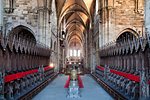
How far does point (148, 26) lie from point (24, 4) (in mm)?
11847

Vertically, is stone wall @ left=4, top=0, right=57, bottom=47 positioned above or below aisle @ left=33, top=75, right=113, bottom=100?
above

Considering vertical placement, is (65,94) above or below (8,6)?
below

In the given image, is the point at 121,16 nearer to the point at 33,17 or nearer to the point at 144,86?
the point at 33,17

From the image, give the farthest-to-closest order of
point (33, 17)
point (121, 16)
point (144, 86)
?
point (33, 17)
point (121, 16)
point (144, 86)

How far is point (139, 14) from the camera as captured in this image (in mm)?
12391

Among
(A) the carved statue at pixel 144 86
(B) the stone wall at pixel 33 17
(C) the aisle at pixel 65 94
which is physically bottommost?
(C) the aisle at pixel 65 94

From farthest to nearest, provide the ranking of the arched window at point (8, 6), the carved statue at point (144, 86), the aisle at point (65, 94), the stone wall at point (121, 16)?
the arched window at point (8, 6), the stone wall at point (121, 16), the aisle at point (65, 94), the carved statue at point (144, 86)

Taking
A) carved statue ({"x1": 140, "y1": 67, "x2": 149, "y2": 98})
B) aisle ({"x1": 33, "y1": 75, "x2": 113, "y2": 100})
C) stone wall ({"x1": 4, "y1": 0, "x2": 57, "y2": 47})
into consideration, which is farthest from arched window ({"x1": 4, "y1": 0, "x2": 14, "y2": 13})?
carved statue ({"x1": 140, "y1": 67, "x2": 149, "y2": 98})

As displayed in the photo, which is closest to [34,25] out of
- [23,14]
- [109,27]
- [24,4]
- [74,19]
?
[23,14]

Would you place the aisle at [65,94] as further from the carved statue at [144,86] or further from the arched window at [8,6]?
the arched window at [8,6]

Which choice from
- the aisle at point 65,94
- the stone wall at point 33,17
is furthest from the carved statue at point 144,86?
the stone wall at point 33,17

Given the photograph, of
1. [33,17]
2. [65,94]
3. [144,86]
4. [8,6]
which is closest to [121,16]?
[33,17]

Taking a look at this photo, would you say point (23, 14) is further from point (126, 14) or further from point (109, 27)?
point (126, 14)

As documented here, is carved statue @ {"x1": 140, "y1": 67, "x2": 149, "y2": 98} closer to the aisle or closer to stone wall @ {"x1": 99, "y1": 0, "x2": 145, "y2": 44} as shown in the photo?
the aisle
